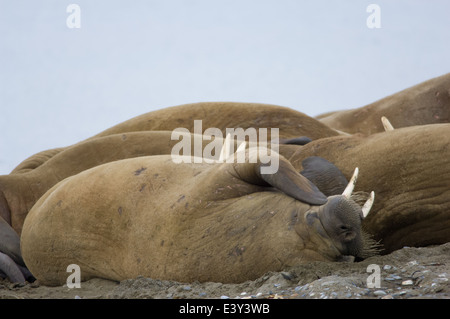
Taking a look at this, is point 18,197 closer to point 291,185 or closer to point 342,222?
point 291,185

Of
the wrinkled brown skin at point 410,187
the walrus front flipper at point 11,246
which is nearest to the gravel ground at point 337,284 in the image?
the wrinkled brown skin at point 410,187

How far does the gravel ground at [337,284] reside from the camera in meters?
3.21

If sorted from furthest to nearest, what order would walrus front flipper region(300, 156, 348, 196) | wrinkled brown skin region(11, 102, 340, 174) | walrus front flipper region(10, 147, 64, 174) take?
walrus front flipper region(10, 147, 64, 174), wrinkled brown skin region(11, 102, 340, 174), walrus front flipper region(300, 156, 348, 196)

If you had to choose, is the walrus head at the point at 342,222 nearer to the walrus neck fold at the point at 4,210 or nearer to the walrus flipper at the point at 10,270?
the walrus flipper at the point at 10,270

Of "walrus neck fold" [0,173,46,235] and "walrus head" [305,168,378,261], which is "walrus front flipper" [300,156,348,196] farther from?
"walrus neck fold" [0,173,46,235]

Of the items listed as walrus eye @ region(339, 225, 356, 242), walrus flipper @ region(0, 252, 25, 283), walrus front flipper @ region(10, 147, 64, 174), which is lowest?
walrus flipper @ region(0, 252, 25, 283)

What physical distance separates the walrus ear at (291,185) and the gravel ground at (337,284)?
35 centimetres

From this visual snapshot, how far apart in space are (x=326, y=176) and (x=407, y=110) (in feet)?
12.7

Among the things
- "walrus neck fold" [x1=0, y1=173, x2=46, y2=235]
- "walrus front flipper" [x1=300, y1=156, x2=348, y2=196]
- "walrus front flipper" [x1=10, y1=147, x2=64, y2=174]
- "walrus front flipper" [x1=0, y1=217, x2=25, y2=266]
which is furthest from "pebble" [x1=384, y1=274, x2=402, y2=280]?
"walrus front flipper" [x1=10, y1=147, x2=64, y2=174]

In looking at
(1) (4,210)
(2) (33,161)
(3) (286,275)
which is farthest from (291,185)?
(2) (33,161)

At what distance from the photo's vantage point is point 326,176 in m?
4.59

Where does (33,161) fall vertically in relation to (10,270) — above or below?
above

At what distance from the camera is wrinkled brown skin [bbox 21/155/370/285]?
3.79m
